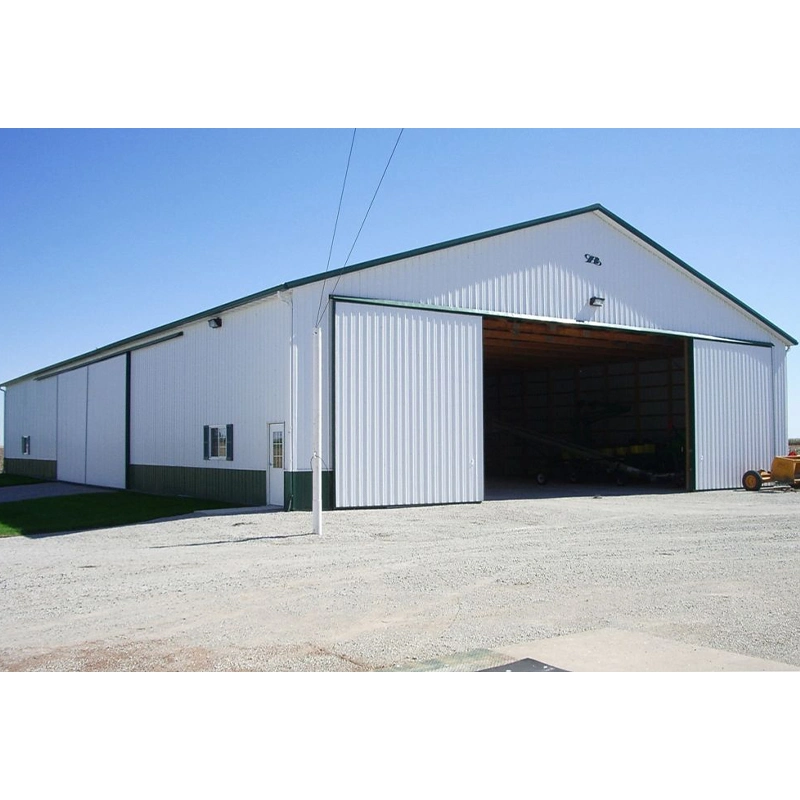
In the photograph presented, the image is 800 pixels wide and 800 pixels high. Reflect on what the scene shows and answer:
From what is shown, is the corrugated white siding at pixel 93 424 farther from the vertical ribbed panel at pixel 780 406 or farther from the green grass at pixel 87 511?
the vertical ribbed panel at pixel 780 406

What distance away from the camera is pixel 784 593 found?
9.16m

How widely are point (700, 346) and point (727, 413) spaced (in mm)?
2237

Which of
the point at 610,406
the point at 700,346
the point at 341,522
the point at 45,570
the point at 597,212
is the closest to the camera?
the point at 45,570

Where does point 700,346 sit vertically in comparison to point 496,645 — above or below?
above

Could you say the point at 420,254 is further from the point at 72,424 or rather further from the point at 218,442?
the point at 72,424

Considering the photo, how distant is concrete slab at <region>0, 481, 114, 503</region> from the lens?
83.2 feet

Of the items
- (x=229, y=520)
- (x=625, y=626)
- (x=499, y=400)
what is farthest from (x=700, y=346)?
(x=625, y=626)

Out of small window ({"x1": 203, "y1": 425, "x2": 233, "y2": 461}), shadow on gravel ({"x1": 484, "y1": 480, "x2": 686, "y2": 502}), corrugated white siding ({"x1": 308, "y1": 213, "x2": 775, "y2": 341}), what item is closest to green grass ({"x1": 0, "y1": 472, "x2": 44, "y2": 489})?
small window ({"x1": 203, "y1": 425, "x2": 233, "y2": 461})

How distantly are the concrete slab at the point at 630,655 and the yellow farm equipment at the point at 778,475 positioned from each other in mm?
19002

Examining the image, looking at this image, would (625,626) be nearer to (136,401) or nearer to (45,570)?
(45,570)

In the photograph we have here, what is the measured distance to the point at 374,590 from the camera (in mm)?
9594

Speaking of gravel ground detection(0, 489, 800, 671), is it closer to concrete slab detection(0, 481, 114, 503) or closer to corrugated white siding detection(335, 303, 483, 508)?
corrugated white siding detection(335, 303, 483, 508)

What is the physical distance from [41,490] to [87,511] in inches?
383

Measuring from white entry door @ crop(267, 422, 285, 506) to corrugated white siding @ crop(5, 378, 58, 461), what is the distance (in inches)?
737
